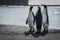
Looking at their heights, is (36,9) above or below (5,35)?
above

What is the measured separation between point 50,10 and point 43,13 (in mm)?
66

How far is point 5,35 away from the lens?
1245 mm

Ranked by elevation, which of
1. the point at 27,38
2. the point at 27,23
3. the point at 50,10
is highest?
the point at 50,10

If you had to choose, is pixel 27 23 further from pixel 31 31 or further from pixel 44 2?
Result: pixel 44 2

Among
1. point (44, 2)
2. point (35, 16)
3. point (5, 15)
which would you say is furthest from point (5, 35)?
point (44, 2)

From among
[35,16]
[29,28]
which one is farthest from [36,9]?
[29,28]

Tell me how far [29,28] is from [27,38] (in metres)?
0.09

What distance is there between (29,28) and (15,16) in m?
0.16

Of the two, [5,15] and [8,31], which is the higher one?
[5,15]

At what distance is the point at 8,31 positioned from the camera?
1.25 meters

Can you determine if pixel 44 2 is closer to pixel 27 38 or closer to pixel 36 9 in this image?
pixel 36 9

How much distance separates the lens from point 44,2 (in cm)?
123

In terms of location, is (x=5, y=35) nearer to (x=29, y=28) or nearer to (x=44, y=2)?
(x=29, y=28)

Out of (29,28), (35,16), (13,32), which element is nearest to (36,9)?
(35,16)
